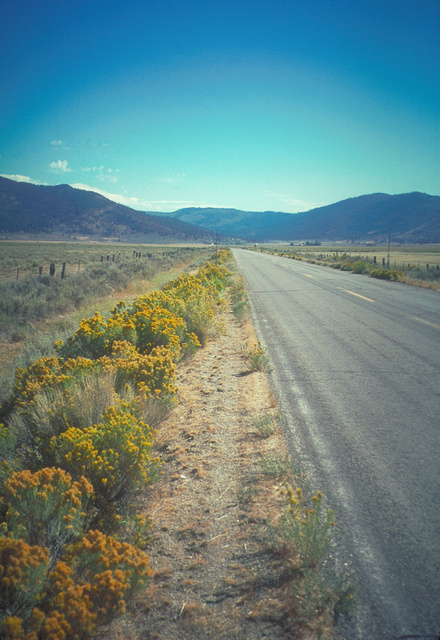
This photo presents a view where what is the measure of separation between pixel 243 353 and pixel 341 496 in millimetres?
4310

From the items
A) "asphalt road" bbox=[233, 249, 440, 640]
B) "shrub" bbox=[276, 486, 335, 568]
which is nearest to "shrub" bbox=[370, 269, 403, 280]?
"asphalt road" bbox=[233, 249, 440, 640]

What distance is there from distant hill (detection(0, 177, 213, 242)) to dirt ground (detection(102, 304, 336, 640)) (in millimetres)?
140858

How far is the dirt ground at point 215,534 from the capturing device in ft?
6.51

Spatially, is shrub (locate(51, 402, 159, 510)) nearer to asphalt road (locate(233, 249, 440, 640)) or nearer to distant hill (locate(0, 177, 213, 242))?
asphalt road (locate(233, 249, 440, 640))

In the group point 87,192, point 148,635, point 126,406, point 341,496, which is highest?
point 87,192

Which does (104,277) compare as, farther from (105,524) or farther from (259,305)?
(105,524)

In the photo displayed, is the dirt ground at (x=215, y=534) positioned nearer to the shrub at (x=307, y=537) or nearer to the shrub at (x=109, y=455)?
the shrub at (x=307, y=537)

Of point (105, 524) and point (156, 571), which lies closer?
point (156, 571)

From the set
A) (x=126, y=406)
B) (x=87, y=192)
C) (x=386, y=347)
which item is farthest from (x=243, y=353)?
(x=87, y=192)

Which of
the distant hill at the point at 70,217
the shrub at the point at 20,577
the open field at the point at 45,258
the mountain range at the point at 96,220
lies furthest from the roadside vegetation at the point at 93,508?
the distant hill at the point at 70,217

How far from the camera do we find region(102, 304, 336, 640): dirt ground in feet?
6.51

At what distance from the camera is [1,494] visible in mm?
2668

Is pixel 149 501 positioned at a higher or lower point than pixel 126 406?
lower

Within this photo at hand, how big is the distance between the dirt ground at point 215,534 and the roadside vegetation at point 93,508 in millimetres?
65
